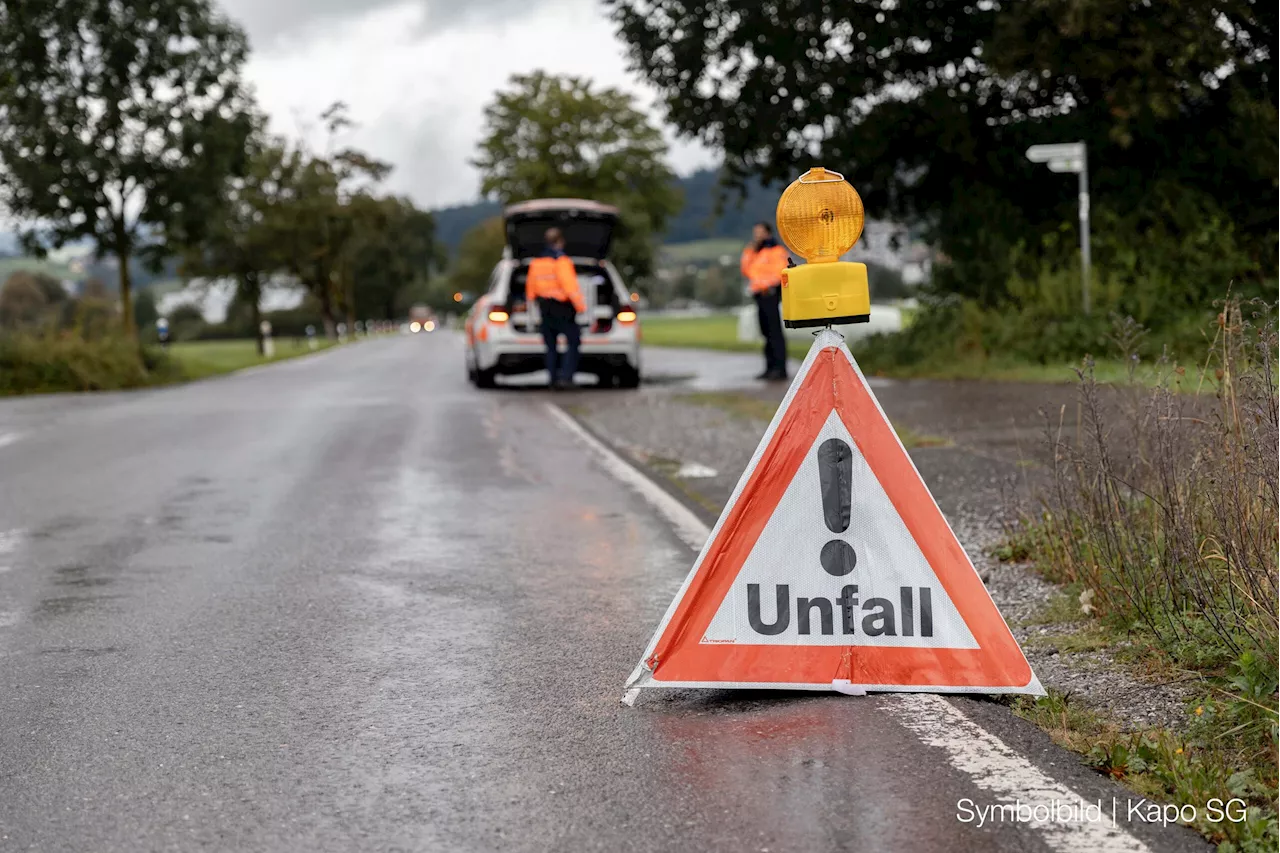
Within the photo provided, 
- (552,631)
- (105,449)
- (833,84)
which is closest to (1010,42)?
(833,84)

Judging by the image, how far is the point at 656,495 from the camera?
10.5 meters

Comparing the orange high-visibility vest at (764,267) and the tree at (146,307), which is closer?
the orange high-visibility vest at (764,267)

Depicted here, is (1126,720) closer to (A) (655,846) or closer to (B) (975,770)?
(B) (975,770)

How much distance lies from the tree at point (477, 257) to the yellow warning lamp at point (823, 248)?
5437 inches

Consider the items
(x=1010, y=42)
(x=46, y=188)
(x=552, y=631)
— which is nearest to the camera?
(x=552, y=631)

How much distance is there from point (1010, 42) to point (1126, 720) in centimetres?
1552

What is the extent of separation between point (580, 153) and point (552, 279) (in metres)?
53.0

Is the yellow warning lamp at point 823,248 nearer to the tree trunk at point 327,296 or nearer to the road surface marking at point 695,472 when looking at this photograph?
the road surface marking at point 695,472

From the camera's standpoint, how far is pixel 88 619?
6.73 meters

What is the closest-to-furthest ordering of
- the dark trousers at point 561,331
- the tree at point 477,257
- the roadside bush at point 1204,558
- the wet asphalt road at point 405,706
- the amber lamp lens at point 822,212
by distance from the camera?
the wet asphalt road at point 405,706, the roadside bush at point 1204,558, the amber lamp lens at point 822,212, the dark trousers at point 561,331, the tree at point 477,257

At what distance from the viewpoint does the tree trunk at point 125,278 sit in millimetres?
32500

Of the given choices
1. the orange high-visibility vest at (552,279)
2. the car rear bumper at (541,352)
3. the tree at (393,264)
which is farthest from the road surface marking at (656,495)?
the tree at (393,264)

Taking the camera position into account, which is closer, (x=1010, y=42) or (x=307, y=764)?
(x=307, y=764)

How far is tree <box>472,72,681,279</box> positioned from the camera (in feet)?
236
